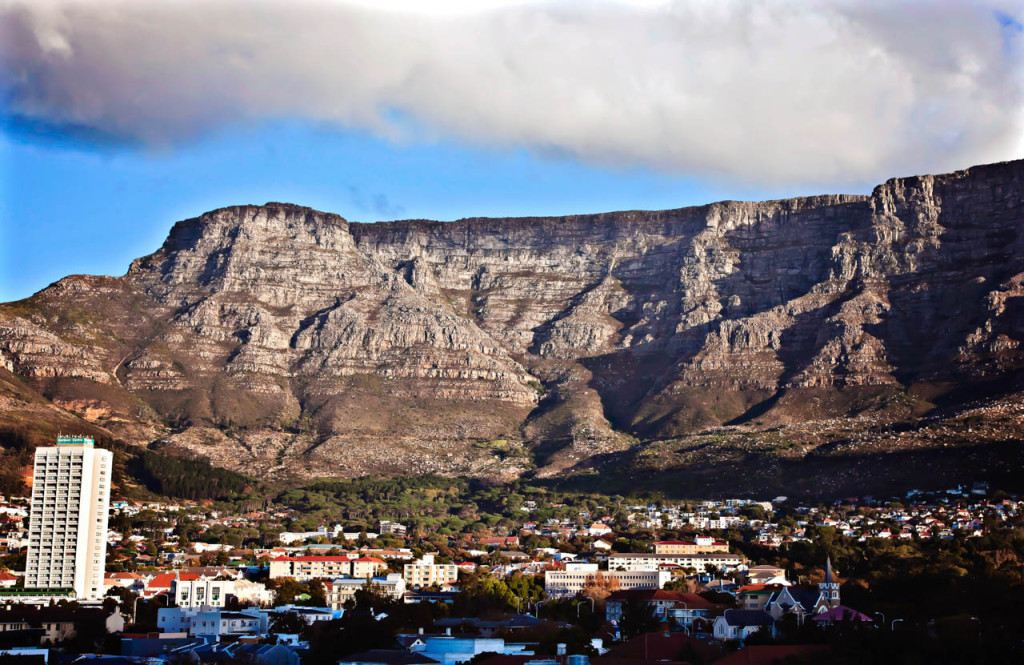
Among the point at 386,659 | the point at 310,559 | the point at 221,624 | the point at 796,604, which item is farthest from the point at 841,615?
the point at 310,559

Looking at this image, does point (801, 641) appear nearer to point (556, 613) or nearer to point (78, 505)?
point (556, 613)

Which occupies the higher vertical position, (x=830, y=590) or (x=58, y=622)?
(x=830, y=590)

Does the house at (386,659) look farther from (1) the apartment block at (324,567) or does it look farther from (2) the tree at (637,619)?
(1) the apartment block at (324,567)

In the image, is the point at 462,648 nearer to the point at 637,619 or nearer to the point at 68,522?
the point at 637,619

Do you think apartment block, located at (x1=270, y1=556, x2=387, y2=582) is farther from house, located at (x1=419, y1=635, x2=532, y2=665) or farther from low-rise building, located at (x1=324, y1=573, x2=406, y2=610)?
house, located at (x1=419, y1=635, x2=532, y2=665)

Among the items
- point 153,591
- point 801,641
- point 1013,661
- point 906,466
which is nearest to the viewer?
point 1013,661

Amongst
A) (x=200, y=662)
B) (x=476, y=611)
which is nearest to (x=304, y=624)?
(x=476, y=611)
